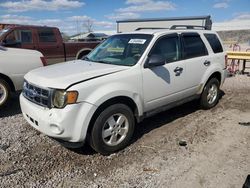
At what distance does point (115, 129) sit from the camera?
3832mm

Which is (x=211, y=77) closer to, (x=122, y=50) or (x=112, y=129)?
(x=122, y=50)

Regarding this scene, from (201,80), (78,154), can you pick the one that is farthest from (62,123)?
(201,80)

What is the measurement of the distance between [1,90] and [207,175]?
4.49 metres

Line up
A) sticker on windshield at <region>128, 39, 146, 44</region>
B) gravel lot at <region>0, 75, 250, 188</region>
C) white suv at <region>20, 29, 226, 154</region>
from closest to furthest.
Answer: gravel lot at <region>0, 75, 250, 188</region> < white suv at <region>20, 29, 226, 154</region> < sticker on windshield at <region>128, 39, 146, 44</region>

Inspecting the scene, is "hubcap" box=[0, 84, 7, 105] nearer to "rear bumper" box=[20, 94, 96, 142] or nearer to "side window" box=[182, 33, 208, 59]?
"rear bumper" box=[20, 94, 96, 142]

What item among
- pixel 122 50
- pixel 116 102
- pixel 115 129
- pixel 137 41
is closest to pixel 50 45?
pixel 122 50

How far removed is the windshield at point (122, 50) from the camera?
13.9ft

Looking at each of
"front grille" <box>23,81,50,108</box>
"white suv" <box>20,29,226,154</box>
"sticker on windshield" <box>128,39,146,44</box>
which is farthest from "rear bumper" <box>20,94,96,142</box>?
"sticker on windshield" <box>128,39,146,44</box>

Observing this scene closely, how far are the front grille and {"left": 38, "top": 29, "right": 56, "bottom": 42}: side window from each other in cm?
523

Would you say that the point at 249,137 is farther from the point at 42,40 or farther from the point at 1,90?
the point at 42,40

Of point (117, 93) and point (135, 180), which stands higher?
point (117, 93)

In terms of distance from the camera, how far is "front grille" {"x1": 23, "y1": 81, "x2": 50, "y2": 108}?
11.3 feet

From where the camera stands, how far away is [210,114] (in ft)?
18.3

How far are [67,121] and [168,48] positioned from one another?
7.71ft
